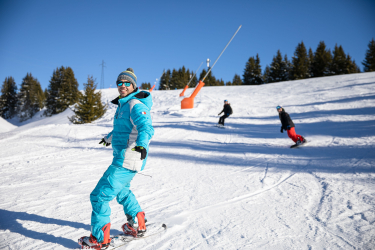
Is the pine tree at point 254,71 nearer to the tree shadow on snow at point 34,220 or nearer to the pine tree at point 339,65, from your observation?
the pine tree at point 339,65

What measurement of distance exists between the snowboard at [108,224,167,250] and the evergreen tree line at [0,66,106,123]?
1841 centimetres

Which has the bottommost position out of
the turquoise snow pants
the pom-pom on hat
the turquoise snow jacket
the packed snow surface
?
the packed snow surface

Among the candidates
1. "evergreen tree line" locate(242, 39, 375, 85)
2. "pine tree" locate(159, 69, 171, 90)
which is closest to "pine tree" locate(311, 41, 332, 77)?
"evergreen tree line" locate(242, 39, 375, 85)

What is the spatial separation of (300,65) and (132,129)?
45.8 metres

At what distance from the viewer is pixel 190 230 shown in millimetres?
2518

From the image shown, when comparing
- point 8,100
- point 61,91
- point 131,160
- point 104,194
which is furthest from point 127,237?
point 8,100

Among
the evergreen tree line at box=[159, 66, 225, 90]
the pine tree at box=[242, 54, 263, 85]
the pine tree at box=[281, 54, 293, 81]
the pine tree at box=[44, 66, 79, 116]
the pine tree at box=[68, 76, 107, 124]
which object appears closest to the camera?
the pine tree at box=[68, 76, 107, 124]

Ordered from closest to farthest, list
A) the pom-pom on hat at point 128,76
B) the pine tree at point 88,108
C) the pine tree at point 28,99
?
1. the pom-pom on hat at point 128,76
2. the pine tree at point 88,108
3. the pine tree at point 28,99

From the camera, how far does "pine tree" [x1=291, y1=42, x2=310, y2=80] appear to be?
3978cm

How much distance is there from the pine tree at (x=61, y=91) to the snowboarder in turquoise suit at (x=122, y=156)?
35.9 meters

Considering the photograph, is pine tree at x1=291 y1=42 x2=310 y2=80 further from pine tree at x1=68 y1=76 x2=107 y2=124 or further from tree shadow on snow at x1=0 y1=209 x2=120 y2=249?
tree shadow on snow at x1=0 y1=209 x2=120 y2=249

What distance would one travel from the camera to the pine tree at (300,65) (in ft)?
131

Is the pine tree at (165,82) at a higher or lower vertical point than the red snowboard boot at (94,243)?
higher

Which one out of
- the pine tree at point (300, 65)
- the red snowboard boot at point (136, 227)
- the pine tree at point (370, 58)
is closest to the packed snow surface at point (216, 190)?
the red snowboard boot at point (136, 227)
